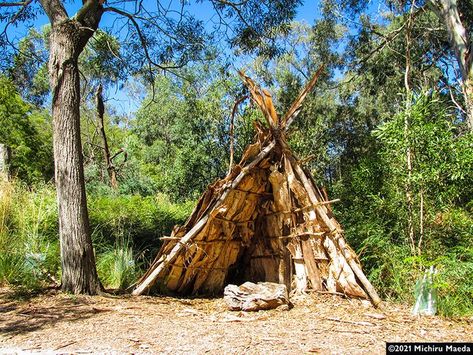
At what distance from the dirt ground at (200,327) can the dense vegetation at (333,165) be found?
0.72 metres

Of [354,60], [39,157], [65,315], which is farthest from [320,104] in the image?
[65,315]

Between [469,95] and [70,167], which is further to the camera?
[469,95]

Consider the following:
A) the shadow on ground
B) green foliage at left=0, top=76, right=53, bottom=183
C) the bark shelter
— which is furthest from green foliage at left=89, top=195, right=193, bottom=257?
green foliage at left=0, top=76, right=53, bottom=183

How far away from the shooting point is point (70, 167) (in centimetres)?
467

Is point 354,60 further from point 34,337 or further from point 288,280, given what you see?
point 34,337

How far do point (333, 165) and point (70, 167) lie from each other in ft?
45.5

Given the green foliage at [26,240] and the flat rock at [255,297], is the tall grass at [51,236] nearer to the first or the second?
the green foliage at [26,240]

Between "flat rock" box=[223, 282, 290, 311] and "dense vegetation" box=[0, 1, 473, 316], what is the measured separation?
4.19ft

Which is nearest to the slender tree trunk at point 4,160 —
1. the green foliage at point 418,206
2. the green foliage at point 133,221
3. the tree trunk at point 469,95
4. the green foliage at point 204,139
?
the green foliage at point 133,221

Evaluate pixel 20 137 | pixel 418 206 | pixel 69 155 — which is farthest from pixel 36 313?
pixel 20 137

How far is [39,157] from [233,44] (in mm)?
12721

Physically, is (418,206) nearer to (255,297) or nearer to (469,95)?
(255,297)

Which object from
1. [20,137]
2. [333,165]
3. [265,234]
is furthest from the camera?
[333,165]

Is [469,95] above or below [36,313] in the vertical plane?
above
